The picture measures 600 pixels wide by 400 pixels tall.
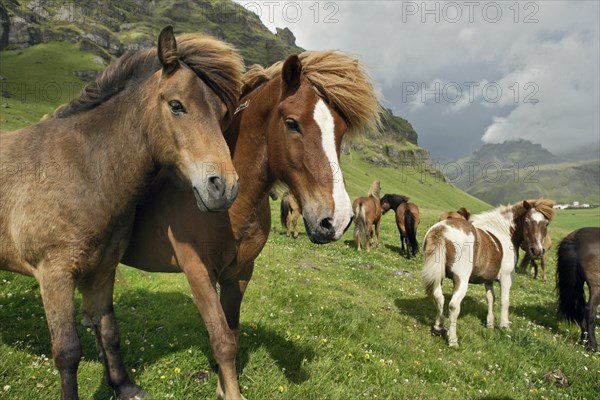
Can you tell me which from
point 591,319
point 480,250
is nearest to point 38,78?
point 480,250

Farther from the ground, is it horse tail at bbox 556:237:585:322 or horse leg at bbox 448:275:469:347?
horse leg at bbox 448:275:469:347

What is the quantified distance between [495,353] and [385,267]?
7.74 metres

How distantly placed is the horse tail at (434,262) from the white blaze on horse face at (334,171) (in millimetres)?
6089

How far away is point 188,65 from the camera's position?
3.62m

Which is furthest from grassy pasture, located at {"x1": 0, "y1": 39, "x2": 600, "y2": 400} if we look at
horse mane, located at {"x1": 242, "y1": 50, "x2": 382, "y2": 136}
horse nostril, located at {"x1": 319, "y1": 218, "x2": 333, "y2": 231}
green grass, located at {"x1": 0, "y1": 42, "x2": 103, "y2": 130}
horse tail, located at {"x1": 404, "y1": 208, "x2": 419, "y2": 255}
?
green grass, located at {"x1": 0, "y1": 42, "x2": 103, "y2": 130}

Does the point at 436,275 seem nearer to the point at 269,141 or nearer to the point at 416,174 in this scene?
the point at 269,141

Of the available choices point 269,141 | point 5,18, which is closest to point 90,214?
point 269,141

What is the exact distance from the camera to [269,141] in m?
3.70

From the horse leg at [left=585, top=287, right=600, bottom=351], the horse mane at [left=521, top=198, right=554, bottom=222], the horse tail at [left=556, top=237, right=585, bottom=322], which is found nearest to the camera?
the horse leg at [left=585, top=287, right=600, bottom=351]

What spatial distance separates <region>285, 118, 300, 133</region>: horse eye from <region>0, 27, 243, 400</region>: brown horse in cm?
66

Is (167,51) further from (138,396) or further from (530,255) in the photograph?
(530,255)

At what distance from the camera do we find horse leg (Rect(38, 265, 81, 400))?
3.32 metres

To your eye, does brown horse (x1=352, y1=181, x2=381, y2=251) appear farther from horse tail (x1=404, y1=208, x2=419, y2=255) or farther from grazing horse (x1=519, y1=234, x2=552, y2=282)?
grazing horse (x1=519, y1=234, x2=552, y2=282)

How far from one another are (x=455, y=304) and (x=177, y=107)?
744 cm
